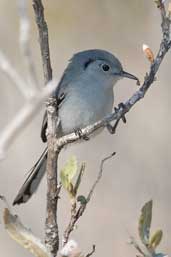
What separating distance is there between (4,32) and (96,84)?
241 centimetres

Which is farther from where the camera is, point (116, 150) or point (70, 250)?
point (116, 150)

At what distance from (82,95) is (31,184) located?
47cm

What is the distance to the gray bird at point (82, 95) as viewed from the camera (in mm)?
2738

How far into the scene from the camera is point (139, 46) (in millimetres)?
5098

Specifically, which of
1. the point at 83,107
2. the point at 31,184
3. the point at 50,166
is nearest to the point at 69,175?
the point at 50,166

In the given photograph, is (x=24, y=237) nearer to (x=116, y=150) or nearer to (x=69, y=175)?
(x=69, y=175)

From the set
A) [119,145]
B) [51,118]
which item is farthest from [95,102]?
[119,145]

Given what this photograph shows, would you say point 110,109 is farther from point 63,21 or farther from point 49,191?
point 63,21

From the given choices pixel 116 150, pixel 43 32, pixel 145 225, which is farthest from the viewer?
pixel 116 150

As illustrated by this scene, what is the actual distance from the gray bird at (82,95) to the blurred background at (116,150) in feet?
2.64

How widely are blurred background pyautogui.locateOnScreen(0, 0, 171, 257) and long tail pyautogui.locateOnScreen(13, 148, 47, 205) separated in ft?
2.48

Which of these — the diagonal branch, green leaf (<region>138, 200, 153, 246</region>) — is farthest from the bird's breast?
green leaf (<region>138, 200, 153, 246</region>)

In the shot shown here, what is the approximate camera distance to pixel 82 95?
291 cm

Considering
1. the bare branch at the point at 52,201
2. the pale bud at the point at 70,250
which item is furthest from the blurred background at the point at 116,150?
the pale bud at the point at 70,250
